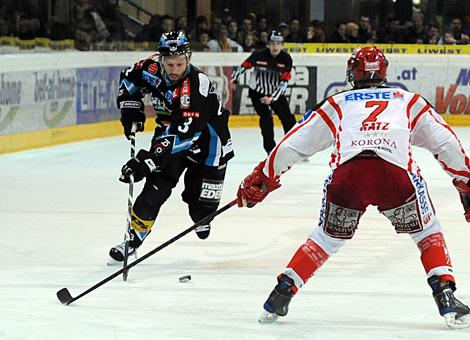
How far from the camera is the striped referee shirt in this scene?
10.6 m

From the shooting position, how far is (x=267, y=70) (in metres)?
10.6

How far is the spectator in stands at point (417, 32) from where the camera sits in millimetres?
14219

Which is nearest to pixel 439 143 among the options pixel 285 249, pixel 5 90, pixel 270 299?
pixel 270 299

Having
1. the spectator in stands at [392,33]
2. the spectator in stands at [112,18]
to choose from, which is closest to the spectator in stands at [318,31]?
the spectator in stands at [392,33]

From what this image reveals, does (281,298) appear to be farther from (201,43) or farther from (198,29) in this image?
(198,29)

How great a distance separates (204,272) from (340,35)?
919 centimetres

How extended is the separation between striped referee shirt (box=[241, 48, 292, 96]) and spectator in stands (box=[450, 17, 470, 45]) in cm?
423

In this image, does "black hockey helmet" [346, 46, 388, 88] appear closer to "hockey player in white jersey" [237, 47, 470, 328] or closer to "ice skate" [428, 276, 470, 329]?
"hockey player in white jersey" [237, 47, 470, 328]

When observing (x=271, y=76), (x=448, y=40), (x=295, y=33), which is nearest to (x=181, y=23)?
(x=295, y=33)

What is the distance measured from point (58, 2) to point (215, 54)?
186 centimetres

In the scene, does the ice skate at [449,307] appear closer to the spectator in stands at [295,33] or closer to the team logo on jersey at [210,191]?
the team logo on jersey at [210,191]

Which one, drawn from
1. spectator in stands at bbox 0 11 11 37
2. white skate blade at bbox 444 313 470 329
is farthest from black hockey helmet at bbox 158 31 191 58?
spectator in stands at bbox 0 11 11 37

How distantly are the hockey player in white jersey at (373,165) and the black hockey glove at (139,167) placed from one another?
1114mm

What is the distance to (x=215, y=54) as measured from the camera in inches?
516
